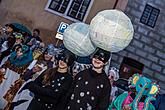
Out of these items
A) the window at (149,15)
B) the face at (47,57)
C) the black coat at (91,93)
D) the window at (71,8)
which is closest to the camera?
the black coat at (91,93)

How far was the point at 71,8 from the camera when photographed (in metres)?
12.9

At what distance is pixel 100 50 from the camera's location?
11.5 ft

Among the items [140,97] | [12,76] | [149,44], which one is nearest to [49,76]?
[140,97]

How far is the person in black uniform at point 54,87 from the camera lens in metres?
3.68

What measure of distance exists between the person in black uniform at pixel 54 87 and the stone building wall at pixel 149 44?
32.3ft

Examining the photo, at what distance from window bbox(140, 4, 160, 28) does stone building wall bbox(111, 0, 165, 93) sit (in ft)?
0.47

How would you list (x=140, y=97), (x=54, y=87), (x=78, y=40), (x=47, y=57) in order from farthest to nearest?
(x=47, y=57) < (x=140, y=97) < (x=54, y=87) < (x=78, y=40)

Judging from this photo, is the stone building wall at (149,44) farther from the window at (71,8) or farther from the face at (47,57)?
the face at (47,57)

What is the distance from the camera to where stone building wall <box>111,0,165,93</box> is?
44.9 ft

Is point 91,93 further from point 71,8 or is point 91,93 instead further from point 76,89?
point 71,8

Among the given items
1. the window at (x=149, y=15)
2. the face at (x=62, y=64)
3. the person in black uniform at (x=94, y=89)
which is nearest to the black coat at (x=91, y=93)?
the person in black uniform at (x=94, y=89)

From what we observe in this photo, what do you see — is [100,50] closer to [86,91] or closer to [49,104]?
[86,91]

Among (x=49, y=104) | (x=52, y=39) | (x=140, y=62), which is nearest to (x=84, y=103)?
(x=49, y=104)

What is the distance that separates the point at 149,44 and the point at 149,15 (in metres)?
1.31
